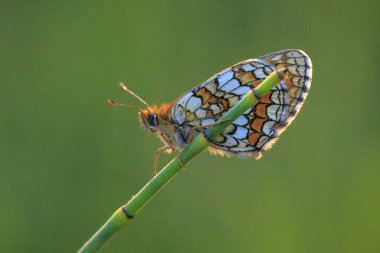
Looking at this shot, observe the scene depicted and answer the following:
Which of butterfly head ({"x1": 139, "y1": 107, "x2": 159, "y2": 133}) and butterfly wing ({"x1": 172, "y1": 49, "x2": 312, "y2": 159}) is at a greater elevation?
butterfly head ({"x1": 139, "y1": 107, "x2": 159, "y2": 133})

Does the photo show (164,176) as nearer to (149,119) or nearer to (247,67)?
(247,67)

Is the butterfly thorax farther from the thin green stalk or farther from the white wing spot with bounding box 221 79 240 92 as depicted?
the thin green stalk

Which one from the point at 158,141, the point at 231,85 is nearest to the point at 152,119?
the point at 231,85

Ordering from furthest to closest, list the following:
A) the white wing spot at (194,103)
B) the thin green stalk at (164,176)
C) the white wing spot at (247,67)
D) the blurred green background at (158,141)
Result: the blurred green background at (158,141)
the white wing spot at (194,103)
the white wing spot at (247,67)
the thin green stalk at (164,176)

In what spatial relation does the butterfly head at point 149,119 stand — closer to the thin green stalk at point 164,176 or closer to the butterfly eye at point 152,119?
the butterfly eye at point 152,119

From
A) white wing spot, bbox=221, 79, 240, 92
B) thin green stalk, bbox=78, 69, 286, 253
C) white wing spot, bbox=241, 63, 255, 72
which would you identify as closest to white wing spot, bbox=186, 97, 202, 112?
white wing spot, bbox=221, 79, 240, 92

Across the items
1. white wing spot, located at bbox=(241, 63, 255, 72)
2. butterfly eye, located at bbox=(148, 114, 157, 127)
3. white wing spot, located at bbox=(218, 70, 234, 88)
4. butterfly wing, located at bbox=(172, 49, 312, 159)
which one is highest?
butterfly eye, located at bbox=(148, 114, 157, 127)

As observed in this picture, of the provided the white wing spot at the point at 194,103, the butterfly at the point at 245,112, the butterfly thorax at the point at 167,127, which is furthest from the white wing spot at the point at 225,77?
the butterfly thorax at the point at 167,127
